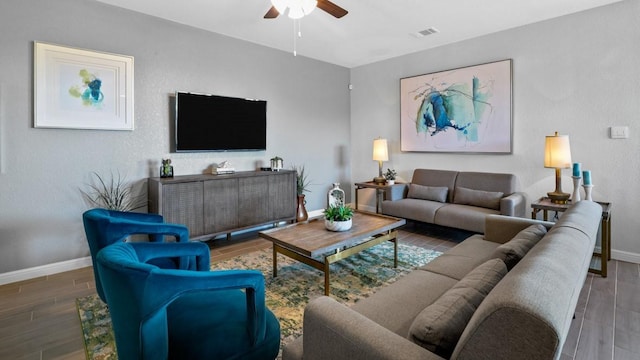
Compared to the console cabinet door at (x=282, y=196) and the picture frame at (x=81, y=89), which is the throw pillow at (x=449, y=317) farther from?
the picture frame at (x=81, y=89)

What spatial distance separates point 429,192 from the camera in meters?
4.61

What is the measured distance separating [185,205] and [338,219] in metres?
1.73

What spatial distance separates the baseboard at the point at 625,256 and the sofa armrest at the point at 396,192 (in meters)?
2.42

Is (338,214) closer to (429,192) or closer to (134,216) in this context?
(134,216)

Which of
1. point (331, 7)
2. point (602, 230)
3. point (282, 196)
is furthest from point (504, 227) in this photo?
point (282, 196)

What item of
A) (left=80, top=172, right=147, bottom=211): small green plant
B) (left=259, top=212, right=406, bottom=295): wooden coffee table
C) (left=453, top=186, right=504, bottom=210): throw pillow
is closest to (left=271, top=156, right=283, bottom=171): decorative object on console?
(left=259, top=212, right=406, bottom=295): wooden coffee table

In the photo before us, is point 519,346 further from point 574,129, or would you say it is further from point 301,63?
point 301,63

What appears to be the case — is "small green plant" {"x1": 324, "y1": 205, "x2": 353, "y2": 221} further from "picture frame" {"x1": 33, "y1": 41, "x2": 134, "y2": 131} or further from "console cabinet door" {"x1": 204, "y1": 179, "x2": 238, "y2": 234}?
"picture frame" {"x1": 33, "y1": 41, "x2": 134, "y2": 131}

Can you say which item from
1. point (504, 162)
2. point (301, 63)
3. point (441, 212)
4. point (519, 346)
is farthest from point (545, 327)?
point (301, 63)

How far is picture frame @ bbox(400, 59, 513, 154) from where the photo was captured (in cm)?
422

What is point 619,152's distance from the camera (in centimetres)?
341

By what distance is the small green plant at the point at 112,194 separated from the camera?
3.34m

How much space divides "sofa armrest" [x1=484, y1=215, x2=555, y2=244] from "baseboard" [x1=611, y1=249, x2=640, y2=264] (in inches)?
62.7

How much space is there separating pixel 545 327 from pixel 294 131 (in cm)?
463
